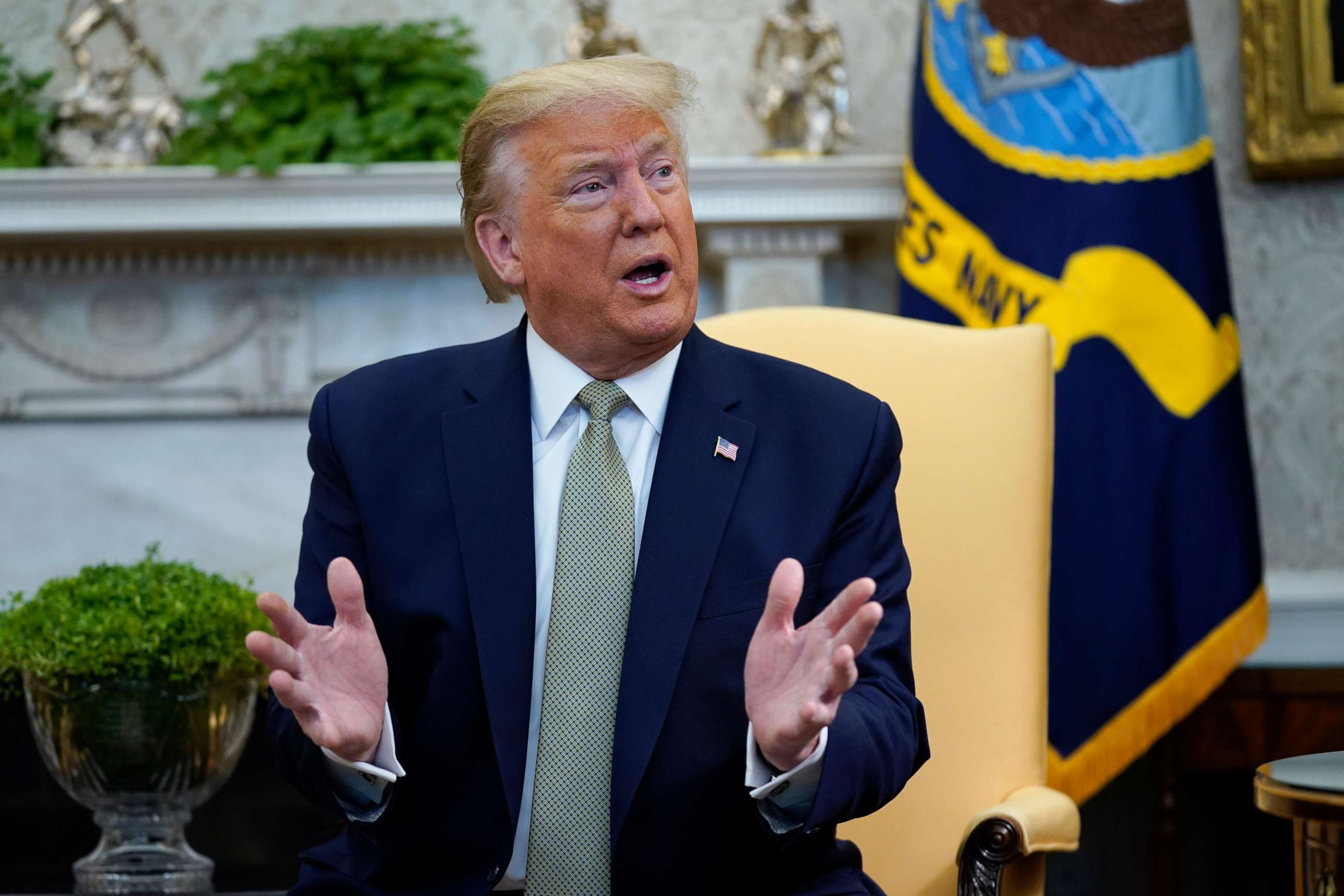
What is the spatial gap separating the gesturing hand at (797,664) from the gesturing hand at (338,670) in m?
0.34

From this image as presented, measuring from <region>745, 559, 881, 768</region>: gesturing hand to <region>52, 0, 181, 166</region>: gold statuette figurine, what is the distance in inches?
108

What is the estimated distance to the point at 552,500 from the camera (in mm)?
1502

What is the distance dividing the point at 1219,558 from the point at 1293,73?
1254 millimetres

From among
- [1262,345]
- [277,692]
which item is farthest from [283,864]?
[1262,345]

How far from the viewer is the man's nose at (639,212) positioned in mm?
1480

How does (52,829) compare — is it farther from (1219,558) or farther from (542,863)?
(1219,558)

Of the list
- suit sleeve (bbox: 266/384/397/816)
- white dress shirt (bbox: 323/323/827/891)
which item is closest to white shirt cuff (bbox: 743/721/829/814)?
white dress shirt (bbox: 323/323/827/891)

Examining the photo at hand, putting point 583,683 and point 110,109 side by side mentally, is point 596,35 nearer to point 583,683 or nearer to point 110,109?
point 110,109

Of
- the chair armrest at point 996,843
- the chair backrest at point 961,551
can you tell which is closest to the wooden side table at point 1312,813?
the chair armrest at point 996,843

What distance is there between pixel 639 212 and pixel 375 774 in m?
0.62

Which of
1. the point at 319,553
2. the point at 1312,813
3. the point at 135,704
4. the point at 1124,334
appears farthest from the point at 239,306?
the point at 1312,813

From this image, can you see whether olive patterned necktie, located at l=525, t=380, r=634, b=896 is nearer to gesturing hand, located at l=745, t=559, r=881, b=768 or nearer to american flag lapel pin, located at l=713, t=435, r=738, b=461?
american flag lapel pin, located at l=713, t=435, r=738, b=461

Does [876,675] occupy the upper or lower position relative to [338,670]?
lower

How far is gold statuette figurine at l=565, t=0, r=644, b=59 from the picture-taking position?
3330mm
